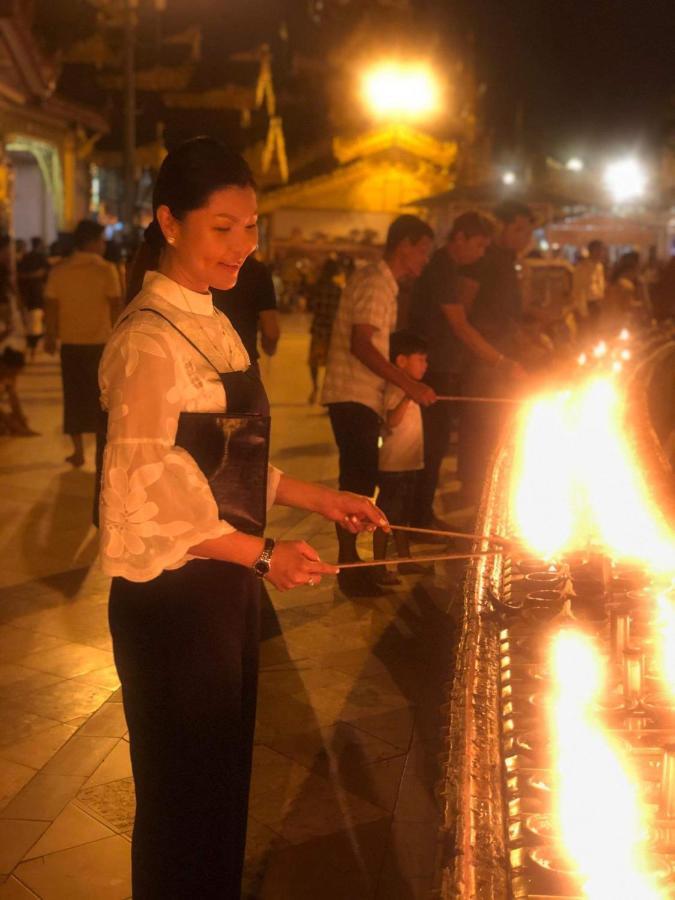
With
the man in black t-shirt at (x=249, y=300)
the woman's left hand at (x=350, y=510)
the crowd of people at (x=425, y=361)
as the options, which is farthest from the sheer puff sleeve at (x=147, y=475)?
the man in black t-shirt at (x=249, y=300)

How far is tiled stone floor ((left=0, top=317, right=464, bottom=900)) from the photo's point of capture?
3508mm

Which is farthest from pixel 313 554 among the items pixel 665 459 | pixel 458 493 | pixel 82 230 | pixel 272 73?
pixel 272 73

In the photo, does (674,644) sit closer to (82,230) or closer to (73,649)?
(73,649)

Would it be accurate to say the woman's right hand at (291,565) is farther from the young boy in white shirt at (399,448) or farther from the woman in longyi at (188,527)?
the young boy in white shirt at (399,448)

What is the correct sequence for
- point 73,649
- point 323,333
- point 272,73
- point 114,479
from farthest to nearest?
point 272,73 < point 323,333 < point 73,649 < point 114,479

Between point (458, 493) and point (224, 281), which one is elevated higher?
point (224, 281)

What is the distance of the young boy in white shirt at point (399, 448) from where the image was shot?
6664 mm

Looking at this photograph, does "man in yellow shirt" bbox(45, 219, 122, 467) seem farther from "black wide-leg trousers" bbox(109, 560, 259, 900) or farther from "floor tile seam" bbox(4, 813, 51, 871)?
"black wide-leg trousers" bbox(109, 560, 259, 900)

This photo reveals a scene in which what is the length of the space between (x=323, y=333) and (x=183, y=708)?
35.8ft

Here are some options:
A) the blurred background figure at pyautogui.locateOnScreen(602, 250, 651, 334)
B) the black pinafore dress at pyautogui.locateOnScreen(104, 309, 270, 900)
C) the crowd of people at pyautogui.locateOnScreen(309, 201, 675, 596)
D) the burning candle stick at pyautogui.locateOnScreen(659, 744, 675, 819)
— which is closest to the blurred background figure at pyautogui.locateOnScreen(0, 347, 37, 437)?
the crowd of people at pyautogui.locateOnScreen(309, 201, 675, 596)

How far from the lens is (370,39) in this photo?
45.9 meters

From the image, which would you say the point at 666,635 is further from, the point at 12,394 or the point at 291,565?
the point at 12,394

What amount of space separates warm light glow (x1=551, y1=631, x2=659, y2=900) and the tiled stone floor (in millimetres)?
530

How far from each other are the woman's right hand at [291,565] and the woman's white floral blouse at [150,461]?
4.9 inches
